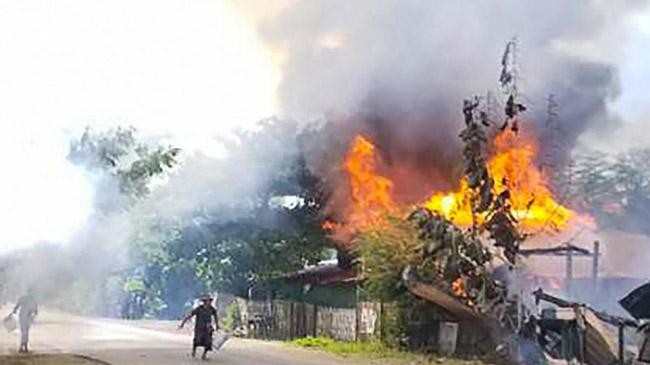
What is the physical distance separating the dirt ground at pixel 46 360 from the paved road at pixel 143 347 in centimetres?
50

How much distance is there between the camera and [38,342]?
69.6ft

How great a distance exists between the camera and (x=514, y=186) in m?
20.2

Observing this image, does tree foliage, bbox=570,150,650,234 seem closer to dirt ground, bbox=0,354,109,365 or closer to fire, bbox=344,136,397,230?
fire, bbox=344,136,397,230

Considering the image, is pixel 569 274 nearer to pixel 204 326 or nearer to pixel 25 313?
pixel 204 326

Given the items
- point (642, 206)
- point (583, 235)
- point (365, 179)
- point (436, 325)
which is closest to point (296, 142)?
point (365, 179)

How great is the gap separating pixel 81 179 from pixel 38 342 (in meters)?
5.42

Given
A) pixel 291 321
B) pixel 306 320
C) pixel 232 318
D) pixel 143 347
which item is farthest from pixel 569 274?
pixel 232 318

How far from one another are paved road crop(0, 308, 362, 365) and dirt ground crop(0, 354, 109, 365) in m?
0.50

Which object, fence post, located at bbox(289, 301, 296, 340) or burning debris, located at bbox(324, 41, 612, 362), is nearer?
burning debris, located at bbox(324, 41, 612, 362)

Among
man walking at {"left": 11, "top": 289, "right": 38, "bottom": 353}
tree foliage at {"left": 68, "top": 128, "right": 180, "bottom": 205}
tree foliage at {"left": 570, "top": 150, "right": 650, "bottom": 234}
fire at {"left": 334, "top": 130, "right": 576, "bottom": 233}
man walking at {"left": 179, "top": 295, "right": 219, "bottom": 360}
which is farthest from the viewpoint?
tree foliage at {"left": 570, "top": 150, "right": 650, "bottom": 234}

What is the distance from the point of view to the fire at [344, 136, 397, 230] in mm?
19750

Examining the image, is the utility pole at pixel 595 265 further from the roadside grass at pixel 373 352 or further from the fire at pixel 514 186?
the roadside grass at pixel 373 352

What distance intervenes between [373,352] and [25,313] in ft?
26.5

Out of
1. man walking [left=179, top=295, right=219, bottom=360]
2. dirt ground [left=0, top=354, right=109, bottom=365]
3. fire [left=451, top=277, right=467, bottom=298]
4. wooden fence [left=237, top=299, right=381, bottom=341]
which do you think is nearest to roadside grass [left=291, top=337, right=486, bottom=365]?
wooden fence [left=237, top=299, right=381, bottom=341]
